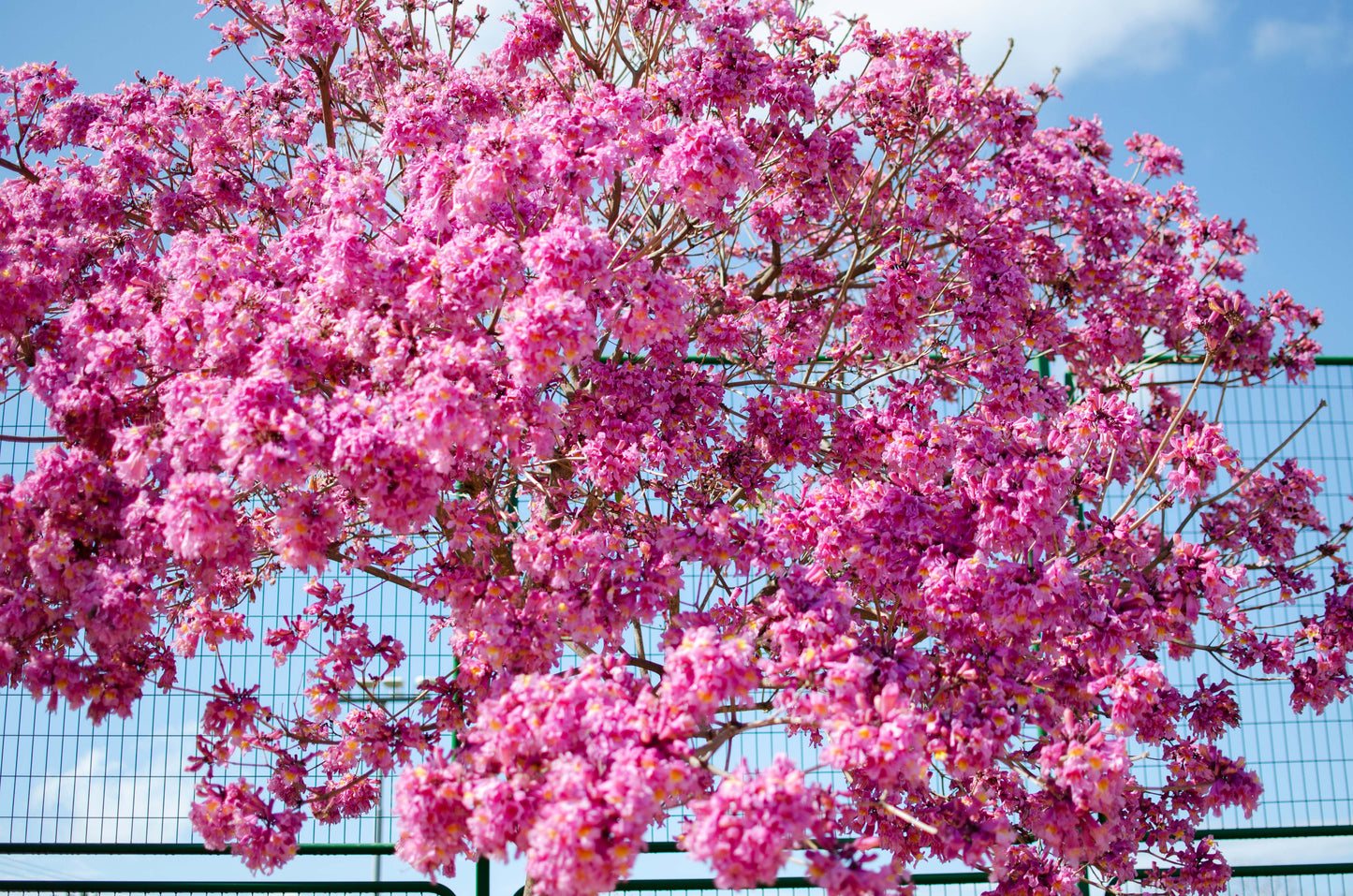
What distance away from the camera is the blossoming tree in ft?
9.83

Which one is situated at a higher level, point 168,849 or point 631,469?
point 631,469

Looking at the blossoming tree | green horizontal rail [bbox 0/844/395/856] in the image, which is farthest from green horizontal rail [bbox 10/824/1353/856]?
the blossoming tree

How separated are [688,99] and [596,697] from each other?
247 cm

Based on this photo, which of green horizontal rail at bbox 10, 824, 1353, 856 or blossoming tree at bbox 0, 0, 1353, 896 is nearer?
blossoming tree at bbox 0, 0, 1353, 896

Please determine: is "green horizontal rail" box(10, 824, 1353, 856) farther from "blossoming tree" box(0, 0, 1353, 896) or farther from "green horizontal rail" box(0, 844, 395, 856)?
"blossoming tree" box(0, 0, 1353, 896)

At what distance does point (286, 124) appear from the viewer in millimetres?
5309

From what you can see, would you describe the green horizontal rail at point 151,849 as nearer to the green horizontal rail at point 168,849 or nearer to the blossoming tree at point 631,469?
the green horizontal rail at point 168,849

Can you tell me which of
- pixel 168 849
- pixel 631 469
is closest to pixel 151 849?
pixel 168 849

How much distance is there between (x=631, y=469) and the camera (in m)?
3.87

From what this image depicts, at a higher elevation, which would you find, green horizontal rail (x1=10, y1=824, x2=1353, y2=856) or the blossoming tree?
the blossoming tree

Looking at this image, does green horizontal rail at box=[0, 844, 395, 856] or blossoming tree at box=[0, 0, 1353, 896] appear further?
green horizontal rail at box=[0, 844, 395, 856]

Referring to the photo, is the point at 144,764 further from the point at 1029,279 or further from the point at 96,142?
the point at 1029,279

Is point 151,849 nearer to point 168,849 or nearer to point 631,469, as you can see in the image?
point 168,849

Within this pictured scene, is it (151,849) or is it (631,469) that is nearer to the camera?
(631,469)
